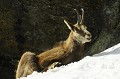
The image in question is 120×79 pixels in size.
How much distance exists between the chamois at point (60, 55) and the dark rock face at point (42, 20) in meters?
6.91

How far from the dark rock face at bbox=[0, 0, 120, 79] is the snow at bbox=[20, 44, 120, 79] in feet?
33.5

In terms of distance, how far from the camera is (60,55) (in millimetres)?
14648

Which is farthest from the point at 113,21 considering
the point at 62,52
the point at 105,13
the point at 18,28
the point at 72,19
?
the point at 62,52

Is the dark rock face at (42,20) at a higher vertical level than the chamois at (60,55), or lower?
lower

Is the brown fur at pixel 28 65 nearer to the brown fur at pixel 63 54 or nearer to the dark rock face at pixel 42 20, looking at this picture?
the brown fur at pixel 63 54

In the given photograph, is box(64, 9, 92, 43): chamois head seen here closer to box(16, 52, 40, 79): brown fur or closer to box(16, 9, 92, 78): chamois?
box(16, 9, 92, 78): chamois

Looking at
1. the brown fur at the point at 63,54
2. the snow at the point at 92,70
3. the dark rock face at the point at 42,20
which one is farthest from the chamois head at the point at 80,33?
the dark rock face at the point at 42,20

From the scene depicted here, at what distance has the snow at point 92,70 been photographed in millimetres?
10494

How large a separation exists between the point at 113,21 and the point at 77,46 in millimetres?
6646

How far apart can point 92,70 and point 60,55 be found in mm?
3726

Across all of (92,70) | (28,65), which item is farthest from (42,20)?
(92,70)

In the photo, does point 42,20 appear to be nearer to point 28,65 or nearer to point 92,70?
point 28,65

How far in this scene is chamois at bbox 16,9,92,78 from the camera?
575 inches

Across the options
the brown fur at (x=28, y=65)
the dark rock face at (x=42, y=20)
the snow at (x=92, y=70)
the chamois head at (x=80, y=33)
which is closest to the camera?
the snow at (x=92, y=70)
